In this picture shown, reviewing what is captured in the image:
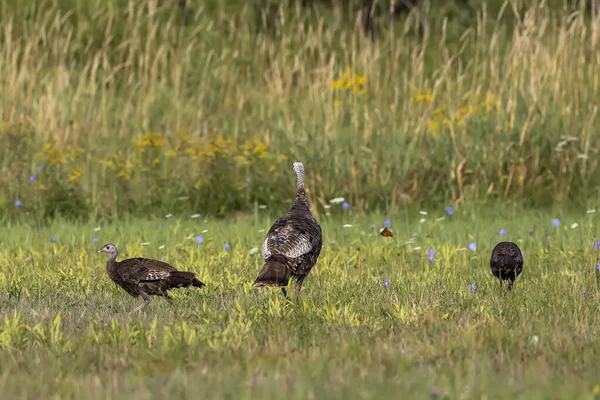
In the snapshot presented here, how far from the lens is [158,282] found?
22.3 feet

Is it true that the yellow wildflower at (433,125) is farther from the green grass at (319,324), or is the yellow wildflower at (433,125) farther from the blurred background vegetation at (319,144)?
the green grass at (319,324)

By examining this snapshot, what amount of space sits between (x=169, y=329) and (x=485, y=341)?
1681 mm

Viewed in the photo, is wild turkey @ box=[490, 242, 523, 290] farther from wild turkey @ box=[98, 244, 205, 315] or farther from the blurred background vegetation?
the blurred background vegetation

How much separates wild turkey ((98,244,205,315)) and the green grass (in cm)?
16

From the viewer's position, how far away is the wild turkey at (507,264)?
Answer: 24.2ft

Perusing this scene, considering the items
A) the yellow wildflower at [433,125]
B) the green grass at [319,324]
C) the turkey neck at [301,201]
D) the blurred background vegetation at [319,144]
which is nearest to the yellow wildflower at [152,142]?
the blurred background vegetation at [319,144]

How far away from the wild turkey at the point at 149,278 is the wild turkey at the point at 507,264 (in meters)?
2.07

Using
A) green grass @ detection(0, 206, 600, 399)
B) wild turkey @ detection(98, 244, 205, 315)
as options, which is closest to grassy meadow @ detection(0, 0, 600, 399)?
green grass @ detection(0, 206, 600, 399)

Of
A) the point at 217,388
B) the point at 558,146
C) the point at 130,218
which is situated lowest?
the point at 130,218

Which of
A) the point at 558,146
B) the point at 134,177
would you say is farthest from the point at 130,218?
the point at 558,146

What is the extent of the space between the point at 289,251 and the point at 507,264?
1.59 meters

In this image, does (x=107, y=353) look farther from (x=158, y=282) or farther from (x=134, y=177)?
(x=134, y=177)

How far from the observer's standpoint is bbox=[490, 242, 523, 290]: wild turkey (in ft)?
24.2

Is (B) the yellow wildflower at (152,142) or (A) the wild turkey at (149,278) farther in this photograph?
(B) the yellow wildflower at (152,142)
